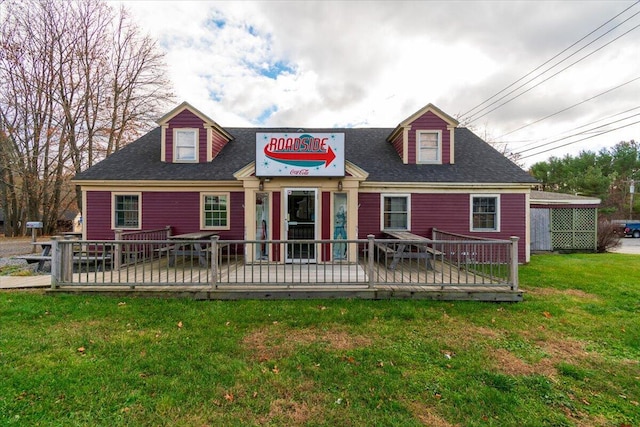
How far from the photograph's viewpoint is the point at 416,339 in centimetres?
398

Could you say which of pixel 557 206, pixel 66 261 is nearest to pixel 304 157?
pixel 66 261

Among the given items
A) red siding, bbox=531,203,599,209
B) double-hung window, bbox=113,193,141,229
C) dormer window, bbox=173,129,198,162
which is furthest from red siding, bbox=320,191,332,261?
red siding, bbox=531,203,599,209

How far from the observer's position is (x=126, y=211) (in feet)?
33.5

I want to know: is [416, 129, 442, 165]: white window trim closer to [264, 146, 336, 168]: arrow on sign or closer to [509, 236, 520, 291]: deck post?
[264, 146, 336, 168]: arrow on sign

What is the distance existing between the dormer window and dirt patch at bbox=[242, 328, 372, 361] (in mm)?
8856

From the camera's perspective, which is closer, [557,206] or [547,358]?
[547,358]

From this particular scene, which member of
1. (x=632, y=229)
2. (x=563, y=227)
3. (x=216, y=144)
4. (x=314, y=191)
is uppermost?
(x=216, y=144)

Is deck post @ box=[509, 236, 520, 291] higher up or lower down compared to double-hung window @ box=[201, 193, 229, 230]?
lower down

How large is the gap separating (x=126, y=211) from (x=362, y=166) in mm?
9034

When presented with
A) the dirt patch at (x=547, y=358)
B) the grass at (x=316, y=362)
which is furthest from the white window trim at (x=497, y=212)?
the dirt patch at (x=547, y=358)

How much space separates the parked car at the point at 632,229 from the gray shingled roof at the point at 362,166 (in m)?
27.7

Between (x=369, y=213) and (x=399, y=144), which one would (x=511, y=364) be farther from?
(x=399, y=144)

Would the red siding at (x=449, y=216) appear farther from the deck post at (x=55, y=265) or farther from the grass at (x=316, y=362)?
the deck post at (x=55, y=265)

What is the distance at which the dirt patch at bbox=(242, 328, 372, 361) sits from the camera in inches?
142
